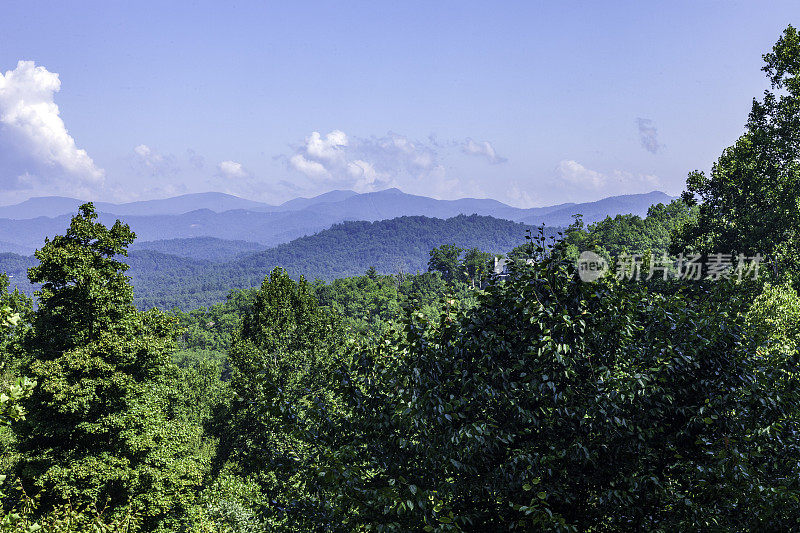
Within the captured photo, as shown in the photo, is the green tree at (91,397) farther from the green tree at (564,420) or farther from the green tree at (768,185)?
the green tree at (768,185)

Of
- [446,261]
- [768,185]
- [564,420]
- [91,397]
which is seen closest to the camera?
[564,420]

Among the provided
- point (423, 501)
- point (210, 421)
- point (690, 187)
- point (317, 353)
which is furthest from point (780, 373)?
point (210, 421)

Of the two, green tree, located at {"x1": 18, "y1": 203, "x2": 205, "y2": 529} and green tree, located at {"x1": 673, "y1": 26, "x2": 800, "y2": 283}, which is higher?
green tree, located at {"x1": 673, "y1": 26, "x2": 800, "y2": 283}

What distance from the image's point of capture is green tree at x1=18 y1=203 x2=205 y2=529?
16672mm

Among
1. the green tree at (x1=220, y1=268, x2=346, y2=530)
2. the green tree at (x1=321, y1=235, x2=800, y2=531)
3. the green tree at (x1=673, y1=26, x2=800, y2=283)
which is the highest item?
the green tree at (x1=673, y1=26, x2=800, y2=283)

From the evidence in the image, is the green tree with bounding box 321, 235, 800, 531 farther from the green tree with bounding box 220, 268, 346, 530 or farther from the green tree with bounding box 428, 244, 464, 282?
the green tree with bounding box 428, 244, 464, 282

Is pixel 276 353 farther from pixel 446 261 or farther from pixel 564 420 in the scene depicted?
pixel 446 261

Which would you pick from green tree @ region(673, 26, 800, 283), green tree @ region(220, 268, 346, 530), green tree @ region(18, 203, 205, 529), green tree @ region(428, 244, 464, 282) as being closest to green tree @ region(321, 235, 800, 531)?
green tree @ region(18, 203, 205, 529)

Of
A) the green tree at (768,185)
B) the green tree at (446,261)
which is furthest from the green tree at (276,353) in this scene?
the green tree at (446,261)

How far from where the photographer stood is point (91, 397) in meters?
16.7

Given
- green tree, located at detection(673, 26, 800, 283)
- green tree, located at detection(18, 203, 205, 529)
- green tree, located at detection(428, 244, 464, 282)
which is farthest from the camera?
green tree, located at detection(428, 244, 464, 282)

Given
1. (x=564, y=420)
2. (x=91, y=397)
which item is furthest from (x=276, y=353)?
(x=564, y=420)

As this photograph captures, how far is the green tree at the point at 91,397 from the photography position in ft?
54.7

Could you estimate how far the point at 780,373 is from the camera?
6945mm
